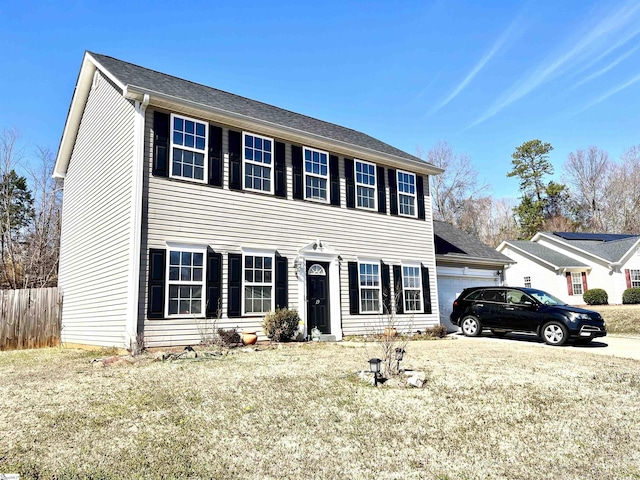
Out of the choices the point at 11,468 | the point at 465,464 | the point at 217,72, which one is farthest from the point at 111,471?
the point at 217,72

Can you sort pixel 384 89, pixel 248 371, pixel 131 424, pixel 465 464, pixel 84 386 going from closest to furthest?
pixel 465 464 < pixel 131 424 < pixel 84 386 < pixel 248 371 < pixel 384 89

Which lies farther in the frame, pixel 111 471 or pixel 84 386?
pixel 84 386

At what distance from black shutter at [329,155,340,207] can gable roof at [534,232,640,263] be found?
19468 mm

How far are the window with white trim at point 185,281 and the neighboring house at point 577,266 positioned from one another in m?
18.8

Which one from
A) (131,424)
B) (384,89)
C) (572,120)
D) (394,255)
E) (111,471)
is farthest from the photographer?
(572,120)

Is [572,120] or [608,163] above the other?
[608,163]

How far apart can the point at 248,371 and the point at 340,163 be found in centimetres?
791

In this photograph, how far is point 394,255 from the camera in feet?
46.2

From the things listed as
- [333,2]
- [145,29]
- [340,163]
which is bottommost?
[340,163]

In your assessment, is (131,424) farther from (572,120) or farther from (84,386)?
(572,120)

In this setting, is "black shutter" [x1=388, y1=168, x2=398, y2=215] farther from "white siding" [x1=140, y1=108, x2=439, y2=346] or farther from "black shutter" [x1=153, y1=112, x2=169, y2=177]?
"black shutter" [x1=153, y1=112, x2=169, y2=177]

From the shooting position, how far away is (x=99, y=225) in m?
11.6

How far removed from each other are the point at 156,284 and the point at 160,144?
317 cm

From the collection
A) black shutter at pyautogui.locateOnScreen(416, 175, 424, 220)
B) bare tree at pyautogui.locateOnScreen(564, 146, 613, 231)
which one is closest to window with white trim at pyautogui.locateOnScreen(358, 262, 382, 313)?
black shutter at pyautogui.locateOnScreen(416, 175, 424, 220)
